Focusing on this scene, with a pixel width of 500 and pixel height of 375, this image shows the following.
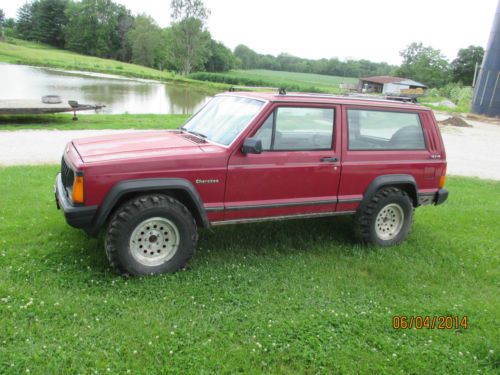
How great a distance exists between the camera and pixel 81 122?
16.5 m

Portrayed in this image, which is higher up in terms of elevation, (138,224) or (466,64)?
(466,64)

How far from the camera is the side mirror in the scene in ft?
14.3

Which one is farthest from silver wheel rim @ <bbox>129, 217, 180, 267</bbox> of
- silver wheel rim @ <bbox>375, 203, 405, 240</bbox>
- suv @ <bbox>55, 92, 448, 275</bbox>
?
silver wheel rim @ <bbox>375, 203, 405, 240</bbox>

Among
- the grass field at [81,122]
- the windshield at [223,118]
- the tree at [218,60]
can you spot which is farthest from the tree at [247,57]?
the windshield at [223,118]

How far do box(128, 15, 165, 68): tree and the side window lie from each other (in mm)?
95999

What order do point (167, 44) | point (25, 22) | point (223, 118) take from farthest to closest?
point (25, 22) < point (167, 44) < point (223, 118)

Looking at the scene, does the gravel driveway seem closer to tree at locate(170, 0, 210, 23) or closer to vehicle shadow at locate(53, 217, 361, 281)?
vehicle shadow at locate(53, 217, 361, 281)

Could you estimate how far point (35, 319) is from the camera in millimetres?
3512

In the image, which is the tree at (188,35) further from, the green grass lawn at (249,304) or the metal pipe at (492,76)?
the green grass lawn at (249,304)

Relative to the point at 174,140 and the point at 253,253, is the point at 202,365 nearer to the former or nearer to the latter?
the point at 253,253

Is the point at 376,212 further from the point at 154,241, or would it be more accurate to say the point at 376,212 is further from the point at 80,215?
the point at 80,215

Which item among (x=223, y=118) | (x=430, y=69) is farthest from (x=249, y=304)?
(x=430, y=69)

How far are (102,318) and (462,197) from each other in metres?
7.50

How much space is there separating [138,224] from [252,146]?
4.52 feet
